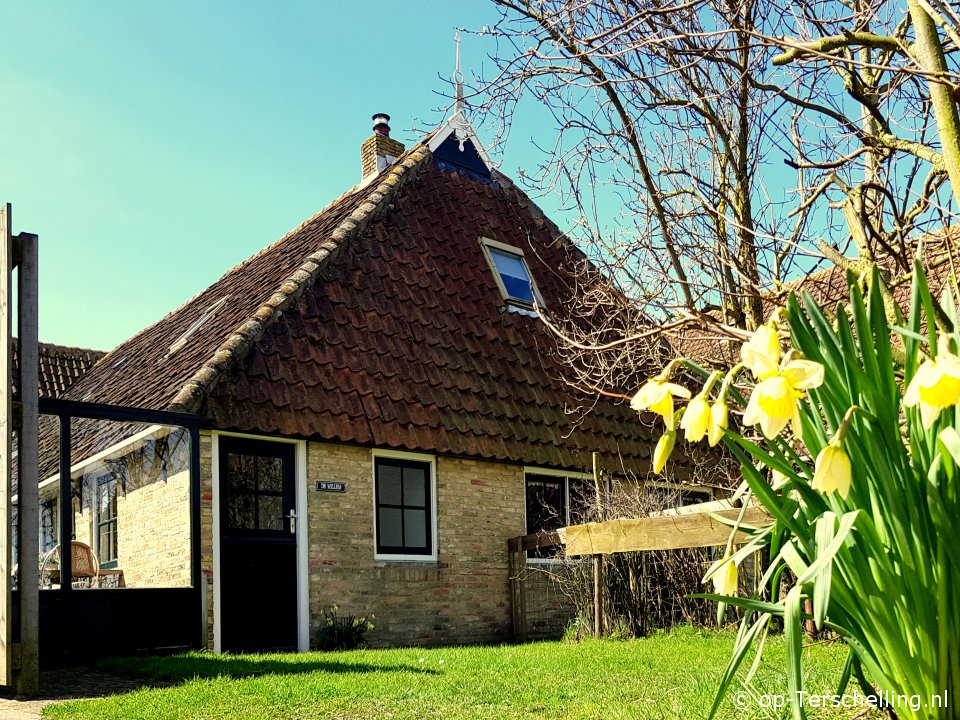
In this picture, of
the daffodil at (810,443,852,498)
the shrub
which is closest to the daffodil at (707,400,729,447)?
the daffodil at (810,443,852,498)

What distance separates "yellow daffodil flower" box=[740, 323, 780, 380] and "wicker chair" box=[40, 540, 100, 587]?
8.08 metres

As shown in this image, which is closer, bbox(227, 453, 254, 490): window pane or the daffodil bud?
the daffodil bud

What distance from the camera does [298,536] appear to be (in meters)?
11.1

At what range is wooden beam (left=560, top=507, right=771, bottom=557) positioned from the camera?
258 inches

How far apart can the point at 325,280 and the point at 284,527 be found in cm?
336

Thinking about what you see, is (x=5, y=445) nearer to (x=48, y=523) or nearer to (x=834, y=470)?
(x=48, y=523)

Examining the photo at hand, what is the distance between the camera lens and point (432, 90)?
559 cm

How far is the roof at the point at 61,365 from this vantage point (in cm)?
1777

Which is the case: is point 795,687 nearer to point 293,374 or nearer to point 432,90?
point 432,90

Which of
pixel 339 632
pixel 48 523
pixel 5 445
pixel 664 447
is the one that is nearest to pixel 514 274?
pixel 339 632

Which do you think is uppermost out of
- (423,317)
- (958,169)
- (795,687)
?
(423,317)

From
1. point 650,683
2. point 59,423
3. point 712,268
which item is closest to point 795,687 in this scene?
point 650,683

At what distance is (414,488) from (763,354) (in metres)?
10.5

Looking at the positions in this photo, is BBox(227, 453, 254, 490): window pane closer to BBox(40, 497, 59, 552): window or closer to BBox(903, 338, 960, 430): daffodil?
BBox(40, 497, 59, 552): window
